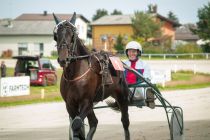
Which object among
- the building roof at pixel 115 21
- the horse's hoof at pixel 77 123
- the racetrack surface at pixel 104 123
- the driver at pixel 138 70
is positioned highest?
the building roof at pixel 115 21

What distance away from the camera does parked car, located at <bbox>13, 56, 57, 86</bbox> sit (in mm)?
24834

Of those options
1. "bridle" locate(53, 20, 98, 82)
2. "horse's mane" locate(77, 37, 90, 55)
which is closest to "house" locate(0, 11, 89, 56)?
"horse's mane" locate(77, 37, 90, 55)

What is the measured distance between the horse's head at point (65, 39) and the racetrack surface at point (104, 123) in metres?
2.76

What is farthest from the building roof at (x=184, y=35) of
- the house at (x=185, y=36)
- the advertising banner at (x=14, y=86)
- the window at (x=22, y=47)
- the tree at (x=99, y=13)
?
the advertising banner at (x=14, y=86)

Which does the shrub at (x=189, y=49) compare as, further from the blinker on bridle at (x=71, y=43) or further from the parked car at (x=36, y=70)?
the blinker on bridle at (x=71, y=43)

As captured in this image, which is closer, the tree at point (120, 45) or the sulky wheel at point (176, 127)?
the sulky wheel at point (176, 127)

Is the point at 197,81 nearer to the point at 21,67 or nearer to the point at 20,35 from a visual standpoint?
the point at 21,67

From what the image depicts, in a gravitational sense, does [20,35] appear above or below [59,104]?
above

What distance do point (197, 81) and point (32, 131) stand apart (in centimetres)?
2061

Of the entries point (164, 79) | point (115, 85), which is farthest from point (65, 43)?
point (164, 79)

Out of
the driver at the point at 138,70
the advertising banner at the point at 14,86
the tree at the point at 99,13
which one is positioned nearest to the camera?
the driver at the point at 138,70

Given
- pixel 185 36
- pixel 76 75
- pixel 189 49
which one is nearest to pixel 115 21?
pixel 189 49

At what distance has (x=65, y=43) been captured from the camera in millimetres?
6004

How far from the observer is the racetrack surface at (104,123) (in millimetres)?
8805
